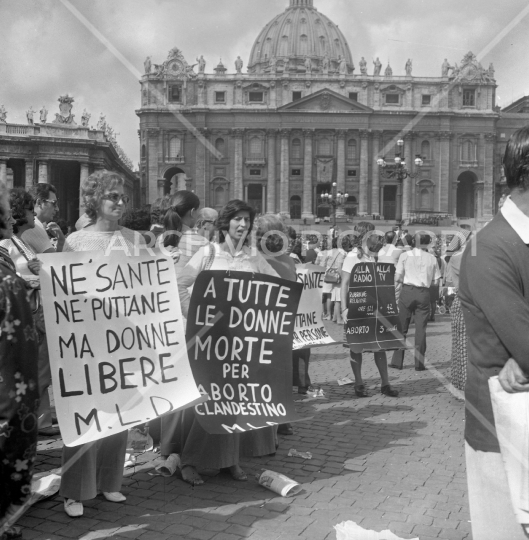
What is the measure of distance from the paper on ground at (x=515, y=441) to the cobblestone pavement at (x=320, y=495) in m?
1.77

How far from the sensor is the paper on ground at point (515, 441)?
2.01 meters

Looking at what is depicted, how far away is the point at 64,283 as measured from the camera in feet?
12.3

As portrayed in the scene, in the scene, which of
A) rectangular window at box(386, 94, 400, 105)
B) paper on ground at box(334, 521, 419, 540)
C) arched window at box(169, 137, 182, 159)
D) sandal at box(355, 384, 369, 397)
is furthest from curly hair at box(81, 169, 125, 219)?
rectangular window at box(386, 94, 400, 105)

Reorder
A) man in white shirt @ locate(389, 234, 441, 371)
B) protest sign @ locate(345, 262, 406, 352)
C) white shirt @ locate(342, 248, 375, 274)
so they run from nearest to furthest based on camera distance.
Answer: protest sign @ locate(345, 262, 406, 352) → white shirt @ locate(342, 248, 375, 274) → man in white shirt @ locate(389, 234, 441, 371)

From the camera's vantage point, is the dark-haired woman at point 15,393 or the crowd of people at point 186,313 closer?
the crowd of people at point 186,313

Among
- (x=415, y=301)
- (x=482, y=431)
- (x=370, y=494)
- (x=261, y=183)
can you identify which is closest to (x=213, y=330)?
(x=370, y=494)

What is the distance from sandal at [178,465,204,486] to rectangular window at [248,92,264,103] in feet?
232

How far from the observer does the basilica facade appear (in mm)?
71562

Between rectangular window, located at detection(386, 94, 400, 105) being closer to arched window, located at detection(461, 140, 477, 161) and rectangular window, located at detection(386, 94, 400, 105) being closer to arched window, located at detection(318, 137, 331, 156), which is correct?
arched window, located at detection(318, 137, 331, 156)

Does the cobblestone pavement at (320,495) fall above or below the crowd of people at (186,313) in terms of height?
below

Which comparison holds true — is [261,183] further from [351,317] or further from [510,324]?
[510,324]

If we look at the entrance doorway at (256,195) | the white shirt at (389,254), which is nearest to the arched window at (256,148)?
the entrance doorway at (256,195)

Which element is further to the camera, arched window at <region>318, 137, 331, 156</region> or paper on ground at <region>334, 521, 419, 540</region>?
arched window at <region>318, 137, 331, 156</region>

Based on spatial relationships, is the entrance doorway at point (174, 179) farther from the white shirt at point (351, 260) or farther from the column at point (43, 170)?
the white shirt at point (351, 260)
